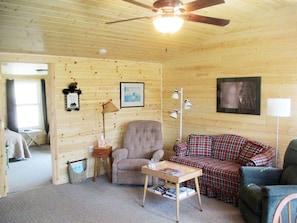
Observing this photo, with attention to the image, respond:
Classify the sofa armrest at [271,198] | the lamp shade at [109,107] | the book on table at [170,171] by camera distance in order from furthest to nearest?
1. the lamp shade at [109,107]
2. the book on table at [170,171]
3. the sofa armrest at [271,198]

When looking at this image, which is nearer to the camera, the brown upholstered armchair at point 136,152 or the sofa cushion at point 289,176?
the sofa cushion at point 289,176

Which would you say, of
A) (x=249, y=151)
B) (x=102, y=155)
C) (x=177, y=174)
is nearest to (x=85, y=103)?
(x=102, y=155)

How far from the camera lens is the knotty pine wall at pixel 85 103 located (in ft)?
15.3

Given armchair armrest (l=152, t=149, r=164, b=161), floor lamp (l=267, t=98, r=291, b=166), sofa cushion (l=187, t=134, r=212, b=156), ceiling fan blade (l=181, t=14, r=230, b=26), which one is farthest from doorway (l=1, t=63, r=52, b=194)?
floor lamp (l=267, t=98, r=291, b=166)

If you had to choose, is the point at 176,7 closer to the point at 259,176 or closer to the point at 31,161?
the point at 259,176

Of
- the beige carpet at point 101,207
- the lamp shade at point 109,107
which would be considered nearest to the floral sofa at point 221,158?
the beige carpet at point 101,207

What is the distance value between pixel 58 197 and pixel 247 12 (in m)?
3.87

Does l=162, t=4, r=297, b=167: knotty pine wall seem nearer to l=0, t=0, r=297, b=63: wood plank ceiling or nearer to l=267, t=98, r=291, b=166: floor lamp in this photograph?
l=0, t=0, r=297, b=63: wood plank ceiling

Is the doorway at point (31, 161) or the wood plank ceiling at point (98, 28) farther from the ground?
the wood plank ceiling at point (98, 28)

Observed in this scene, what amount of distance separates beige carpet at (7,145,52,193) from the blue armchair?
3.25 m

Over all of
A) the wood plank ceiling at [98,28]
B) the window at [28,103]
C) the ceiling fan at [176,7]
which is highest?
the wood plank ceiling at [98,28]

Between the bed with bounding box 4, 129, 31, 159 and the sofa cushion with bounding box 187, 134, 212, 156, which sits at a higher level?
the sofa cushion with bounding box 187, 134, 212, 156

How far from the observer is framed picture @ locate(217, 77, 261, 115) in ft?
14.5

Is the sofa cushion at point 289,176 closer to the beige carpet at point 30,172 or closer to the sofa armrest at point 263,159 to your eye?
the sofa armrest at point 263,159
